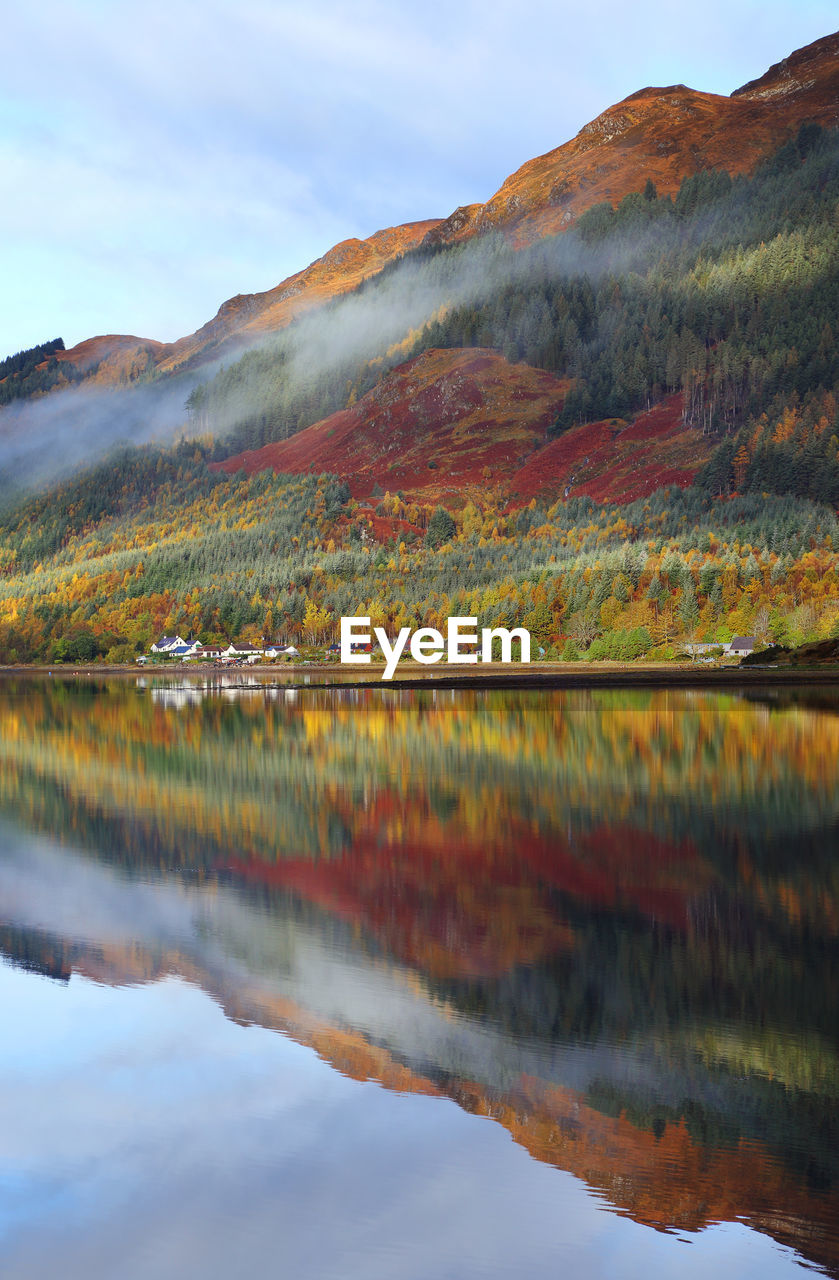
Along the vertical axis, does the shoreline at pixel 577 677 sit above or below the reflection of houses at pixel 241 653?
below

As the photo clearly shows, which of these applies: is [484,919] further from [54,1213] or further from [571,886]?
[54,1213]

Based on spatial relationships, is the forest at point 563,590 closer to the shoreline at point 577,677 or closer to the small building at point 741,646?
the small building at point 741,646

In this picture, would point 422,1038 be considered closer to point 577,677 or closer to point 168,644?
point 577,677

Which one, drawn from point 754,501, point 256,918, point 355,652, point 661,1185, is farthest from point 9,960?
point 754,501

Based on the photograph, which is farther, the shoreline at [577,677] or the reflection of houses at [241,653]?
the reflection of houses at [241,653]

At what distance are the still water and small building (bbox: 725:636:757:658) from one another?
3570 inches

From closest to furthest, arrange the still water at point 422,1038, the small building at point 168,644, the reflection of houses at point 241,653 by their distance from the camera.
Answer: the still water at point 422,1038 → the reflection of houses at point 241,653 → the small building at point 168,644

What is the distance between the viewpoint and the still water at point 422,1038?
30.4ft

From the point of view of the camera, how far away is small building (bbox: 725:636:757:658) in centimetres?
11812

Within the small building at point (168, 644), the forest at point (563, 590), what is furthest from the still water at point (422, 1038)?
the small building at point (168, 644)

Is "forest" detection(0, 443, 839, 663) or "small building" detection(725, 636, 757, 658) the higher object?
"forest" detection(0, 443, 839, 663)

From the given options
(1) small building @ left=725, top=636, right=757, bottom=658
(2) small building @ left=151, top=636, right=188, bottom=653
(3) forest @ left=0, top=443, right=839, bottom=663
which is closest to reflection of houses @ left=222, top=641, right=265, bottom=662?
(3) forest @ left=0, top=443, right=839, bottom=663

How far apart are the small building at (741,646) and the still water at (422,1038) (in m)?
90.7

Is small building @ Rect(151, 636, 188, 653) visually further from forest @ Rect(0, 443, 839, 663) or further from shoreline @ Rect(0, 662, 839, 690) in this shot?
shoreline @ Rect(0, 662, 839, 690)
